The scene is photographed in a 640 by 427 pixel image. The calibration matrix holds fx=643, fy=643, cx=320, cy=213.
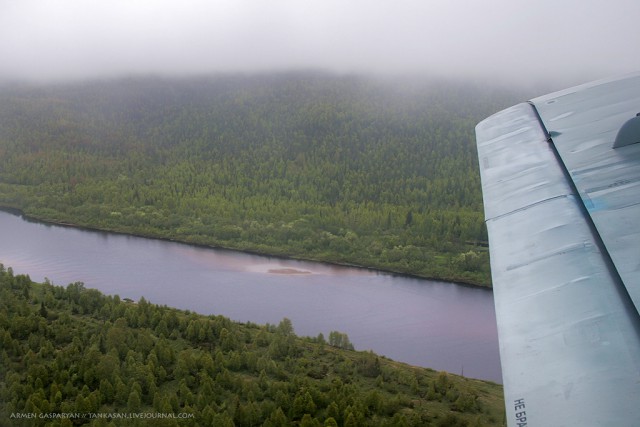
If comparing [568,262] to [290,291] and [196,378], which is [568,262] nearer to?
[196,378]

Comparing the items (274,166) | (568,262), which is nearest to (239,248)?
(274,166)

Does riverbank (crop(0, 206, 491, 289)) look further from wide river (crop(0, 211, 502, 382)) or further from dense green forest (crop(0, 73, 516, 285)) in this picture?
wide river (crop(0, 211, 502, 382))

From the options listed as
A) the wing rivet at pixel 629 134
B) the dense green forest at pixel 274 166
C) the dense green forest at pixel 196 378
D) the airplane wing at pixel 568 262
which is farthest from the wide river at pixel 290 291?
the wing rivet at pixel 629 134

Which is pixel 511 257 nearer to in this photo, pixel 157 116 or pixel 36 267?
pixel 36 267

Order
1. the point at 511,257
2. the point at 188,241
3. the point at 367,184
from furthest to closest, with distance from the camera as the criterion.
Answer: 1. the point at 367,184
2. the point at 188,241
3. the point at 511,257

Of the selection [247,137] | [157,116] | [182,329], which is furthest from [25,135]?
[182,329]

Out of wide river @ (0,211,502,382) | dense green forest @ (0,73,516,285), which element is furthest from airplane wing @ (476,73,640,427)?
dense green forest @ (0,73,516,285)

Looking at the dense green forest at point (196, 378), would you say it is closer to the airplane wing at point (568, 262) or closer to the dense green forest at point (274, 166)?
the airplane wing at point (568, 262)
